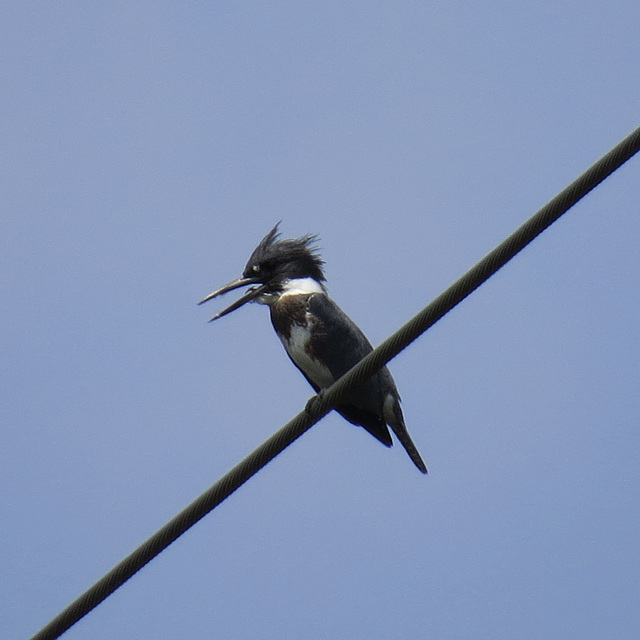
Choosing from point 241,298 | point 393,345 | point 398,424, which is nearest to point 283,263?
point 241,298

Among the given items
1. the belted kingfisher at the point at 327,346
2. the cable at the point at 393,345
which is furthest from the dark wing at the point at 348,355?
the cable at the point at 393,345

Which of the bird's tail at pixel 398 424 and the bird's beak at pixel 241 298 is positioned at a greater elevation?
the bird's beak at pixel 241 298

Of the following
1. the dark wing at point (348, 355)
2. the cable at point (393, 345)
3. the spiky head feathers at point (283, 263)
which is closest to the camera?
the cable at point (393, 345)

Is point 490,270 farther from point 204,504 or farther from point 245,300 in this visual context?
point 245,300

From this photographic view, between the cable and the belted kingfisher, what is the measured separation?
1673 mm

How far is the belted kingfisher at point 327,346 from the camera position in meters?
4.84

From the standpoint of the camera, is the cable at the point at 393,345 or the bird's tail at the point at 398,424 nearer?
the cable at the point at 393,345

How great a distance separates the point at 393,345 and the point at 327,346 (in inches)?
70.0

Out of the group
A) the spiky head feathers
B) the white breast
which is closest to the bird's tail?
the white breast

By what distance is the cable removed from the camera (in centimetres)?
279

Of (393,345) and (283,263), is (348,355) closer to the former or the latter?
(283,263)

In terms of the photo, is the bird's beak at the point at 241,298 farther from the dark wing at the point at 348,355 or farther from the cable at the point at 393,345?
the cable at the point at 393,345

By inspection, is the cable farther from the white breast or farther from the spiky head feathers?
the spiky head feathers

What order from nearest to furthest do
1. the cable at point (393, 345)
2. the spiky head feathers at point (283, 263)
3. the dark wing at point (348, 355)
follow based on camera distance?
1. the cable at point (393, 345)
2. the dark wing at point (348, 355)
3. the spiky head feathers at point (283, 263)
